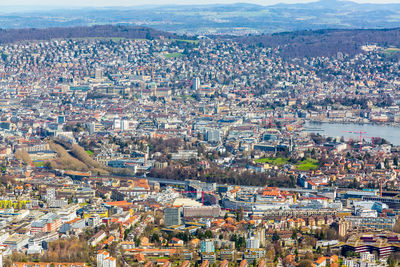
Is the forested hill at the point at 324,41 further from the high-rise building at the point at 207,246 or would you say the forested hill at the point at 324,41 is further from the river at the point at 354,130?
the high-rise building at the point at 207,246

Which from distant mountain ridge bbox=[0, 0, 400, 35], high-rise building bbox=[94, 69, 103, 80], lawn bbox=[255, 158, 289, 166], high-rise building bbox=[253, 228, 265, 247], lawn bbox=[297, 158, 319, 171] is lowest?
distant mountain ridge bbox=[0, 0, 400, 35]

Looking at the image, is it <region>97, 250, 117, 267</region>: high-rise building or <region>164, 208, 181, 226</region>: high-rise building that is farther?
<region>164, 208, 181, 226</region>: high-rise building

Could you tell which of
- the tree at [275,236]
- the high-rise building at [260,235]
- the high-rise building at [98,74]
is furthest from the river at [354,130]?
the high-rise building at [260,235]

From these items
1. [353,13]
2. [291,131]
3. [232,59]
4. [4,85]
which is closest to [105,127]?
[291,131]

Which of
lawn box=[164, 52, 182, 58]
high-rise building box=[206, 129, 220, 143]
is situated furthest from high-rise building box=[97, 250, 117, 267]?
lawn box=[164, 52, 182, 58]

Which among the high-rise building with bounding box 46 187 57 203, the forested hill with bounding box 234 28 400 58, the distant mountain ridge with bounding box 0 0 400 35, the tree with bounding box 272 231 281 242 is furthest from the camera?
the distant mountain ridge with bounding box 0 0 400 35

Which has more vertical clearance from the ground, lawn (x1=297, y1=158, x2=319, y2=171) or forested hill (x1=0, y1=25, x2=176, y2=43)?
lawn (x1=297, y1=158, x2=319, y2=171)

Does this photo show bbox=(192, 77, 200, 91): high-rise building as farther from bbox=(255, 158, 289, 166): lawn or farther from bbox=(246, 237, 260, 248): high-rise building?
bbox=(246, 237, 260, 248): high-rise building
